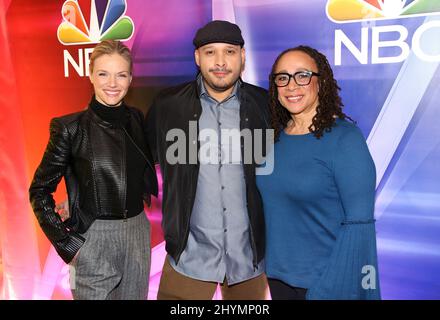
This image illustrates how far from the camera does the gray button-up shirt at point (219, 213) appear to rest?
6.86ft

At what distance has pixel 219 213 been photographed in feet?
6.84

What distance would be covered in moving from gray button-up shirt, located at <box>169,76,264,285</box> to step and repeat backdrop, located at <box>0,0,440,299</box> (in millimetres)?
706

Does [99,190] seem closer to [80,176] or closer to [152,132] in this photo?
[80,176]

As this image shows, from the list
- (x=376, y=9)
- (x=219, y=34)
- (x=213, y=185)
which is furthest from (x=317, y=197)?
(x=376, y=9)

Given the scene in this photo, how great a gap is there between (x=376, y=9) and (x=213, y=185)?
4.68 feet

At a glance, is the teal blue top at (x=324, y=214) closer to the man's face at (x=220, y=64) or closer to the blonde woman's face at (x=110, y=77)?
the man's face at (x=220, y=64)

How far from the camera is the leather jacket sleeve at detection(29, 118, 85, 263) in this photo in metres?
1.99

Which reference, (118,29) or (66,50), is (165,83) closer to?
(118,29)

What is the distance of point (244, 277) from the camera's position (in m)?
2.13

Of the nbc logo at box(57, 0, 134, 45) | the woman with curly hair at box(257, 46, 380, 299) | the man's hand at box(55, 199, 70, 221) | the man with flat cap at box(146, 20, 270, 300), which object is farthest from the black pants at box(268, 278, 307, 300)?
the nbc logo at box(57, 0, 134, 45)

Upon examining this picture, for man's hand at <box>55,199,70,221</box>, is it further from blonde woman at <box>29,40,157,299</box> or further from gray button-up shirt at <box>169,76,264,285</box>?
gray button-up shirt at <box>169,76,264,285</box>

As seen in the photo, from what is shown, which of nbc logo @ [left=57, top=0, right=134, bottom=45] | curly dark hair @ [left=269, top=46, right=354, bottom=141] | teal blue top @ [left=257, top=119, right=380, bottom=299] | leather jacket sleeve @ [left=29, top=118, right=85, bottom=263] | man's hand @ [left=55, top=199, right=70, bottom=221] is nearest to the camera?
teal blue top @ [left=257, top=119, right=380, bottom=299]

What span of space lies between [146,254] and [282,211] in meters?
0.78
